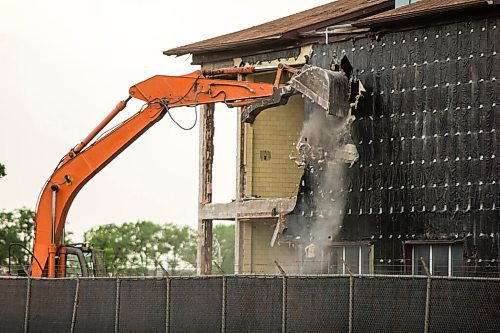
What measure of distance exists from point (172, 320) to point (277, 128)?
2003 centimetres

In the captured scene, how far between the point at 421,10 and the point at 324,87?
3424mm

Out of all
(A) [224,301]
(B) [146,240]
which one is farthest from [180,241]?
(A) [224,301]

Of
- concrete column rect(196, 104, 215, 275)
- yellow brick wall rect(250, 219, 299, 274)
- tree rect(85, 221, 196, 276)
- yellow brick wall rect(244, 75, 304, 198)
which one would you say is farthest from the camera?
tree rect(85, 221, 196, 276)

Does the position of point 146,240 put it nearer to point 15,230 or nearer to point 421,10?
point 15,230

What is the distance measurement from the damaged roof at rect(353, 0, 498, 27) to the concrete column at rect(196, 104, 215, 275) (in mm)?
14524

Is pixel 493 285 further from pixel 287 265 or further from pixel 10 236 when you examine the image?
pixel 10 236

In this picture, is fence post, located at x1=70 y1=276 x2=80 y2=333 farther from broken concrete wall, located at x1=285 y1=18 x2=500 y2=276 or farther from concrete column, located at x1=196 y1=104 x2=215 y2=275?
concrete column, located at x1=196 y1=104 x2=215 y2=275

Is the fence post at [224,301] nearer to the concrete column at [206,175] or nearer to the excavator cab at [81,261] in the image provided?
the excavator cab at [81,261]

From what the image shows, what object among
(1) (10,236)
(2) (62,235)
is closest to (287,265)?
(2) (62,235)

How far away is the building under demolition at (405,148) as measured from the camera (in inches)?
1208

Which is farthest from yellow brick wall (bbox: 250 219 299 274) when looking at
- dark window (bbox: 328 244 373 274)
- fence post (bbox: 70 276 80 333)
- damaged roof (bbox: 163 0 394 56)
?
fence post (bbox: 70 276 80 333)

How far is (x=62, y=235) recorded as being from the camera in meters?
35.5

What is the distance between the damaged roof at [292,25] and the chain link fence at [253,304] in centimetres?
1334

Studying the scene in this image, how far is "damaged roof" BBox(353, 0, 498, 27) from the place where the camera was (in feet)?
100
